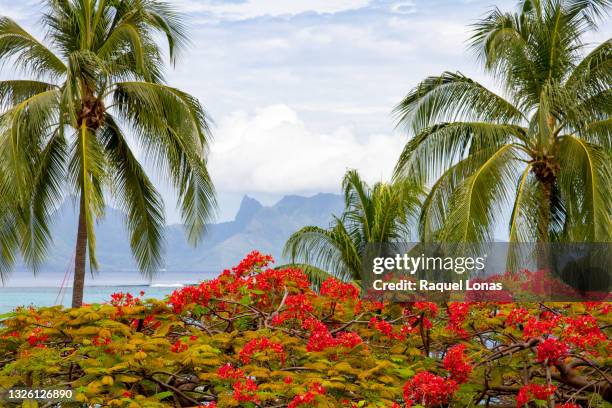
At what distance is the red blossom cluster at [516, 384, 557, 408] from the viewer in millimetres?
4669

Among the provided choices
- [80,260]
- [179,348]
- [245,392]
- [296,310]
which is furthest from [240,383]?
[80,260]

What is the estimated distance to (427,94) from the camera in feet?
47.3

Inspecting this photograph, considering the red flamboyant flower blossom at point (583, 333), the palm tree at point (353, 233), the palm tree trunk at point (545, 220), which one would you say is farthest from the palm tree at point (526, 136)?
the red flamboyant flower blossom at point (583, 333)

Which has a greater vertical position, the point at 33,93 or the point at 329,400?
the point at 33,93

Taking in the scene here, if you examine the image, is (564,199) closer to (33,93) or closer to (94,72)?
(94,72)

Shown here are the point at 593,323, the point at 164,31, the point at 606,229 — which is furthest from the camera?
the point at 164,31

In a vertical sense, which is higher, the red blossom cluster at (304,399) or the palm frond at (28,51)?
the palm frond at (28,51)

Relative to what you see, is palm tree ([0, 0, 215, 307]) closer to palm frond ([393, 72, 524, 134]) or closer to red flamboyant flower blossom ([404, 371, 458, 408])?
palm frond ([393, 72, 524, 134])

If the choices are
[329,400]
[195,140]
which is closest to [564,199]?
[195,140]

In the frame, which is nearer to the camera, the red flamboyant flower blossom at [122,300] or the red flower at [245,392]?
the red flower at [245,392]

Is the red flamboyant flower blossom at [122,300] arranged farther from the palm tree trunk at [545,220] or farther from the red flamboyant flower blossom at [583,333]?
the palm tree trunk at [545,220]

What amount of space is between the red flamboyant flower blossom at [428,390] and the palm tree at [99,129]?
9378 mm

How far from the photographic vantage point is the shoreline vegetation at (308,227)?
510cm

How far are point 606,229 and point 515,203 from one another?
1.56 m
